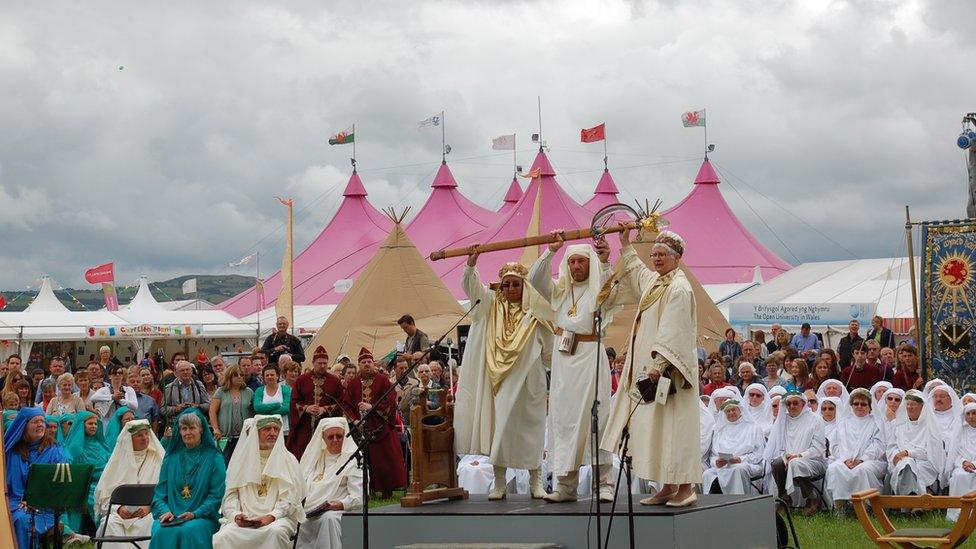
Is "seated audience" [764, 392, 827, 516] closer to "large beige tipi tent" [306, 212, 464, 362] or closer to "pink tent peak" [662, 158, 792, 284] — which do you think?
"large beige tipi tent" [306, 212, 464, 362]

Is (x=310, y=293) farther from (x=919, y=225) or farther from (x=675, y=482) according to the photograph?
(x=675, y=482)

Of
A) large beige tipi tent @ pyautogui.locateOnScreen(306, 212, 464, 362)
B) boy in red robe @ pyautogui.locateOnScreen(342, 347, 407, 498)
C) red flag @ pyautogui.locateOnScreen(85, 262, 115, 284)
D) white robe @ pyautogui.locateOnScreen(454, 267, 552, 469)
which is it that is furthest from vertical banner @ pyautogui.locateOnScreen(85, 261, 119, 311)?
white robe @ pyautogui.locateOnScreen(454, 267, 552, 469)

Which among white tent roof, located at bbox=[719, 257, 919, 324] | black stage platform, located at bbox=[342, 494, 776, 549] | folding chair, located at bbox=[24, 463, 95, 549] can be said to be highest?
white tent roof, located at bbox=[719, 257, 919, 324]

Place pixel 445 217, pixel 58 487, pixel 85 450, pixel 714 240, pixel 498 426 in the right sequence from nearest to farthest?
1. pixel 498 426
2. pixel 58 487
3. pixel 85 450
4. pixel 714 240
5. pixel 445 217

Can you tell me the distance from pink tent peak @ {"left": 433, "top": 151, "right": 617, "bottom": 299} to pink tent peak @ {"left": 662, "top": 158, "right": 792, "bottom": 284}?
7.95 ft

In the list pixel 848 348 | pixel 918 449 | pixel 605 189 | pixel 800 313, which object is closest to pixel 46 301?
pixel 605 189

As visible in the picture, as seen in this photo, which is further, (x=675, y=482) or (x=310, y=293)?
(x=310, y=293)

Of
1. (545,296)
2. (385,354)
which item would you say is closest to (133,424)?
(545,296)

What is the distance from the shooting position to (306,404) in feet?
38.3

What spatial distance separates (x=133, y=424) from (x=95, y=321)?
15718 millimetres

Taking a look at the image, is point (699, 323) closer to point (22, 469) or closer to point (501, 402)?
point (501, 402)

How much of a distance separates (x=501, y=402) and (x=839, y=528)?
10.9 ft

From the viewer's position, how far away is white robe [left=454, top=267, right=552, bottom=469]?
809 centimetres

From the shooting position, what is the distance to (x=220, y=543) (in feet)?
27.8
